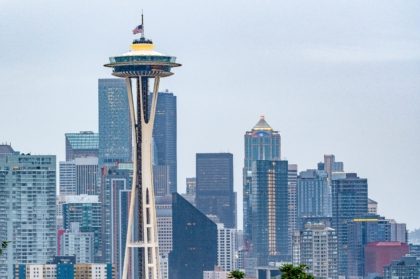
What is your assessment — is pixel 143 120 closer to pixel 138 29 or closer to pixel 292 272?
pixel 138 29

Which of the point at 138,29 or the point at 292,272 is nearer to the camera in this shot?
the point at 292,272

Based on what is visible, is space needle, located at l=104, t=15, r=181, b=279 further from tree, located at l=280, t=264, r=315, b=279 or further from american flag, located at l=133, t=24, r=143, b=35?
tree, located at l=280, t=264, r=315, b=279

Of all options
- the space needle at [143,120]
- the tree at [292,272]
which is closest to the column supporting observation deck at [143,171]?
the space needle at [143,120]

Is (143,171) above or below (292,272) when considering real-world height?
above

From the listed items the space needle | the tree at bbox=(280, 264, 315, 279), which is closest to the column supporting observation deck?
the space needle

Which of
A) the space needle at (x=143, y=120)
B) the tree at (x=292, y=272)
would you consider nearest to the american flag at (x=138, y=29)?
the space needle at (x=143, y=120)

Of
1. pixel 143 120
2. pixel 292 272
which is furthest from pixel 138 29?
pixel 292 272

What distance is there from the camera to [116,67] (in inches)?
5571

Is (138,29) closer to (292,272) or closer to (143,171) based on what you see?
(143,171)

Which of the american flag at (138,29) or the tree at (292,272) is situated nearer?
the tree at (292,272)

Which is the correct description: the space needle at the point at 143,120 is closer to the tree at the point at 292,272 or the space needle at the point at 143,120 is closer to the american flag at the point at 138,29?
the american flag at the point at 138,29

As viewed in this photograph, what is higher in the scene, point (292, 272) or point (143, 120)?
point (143, 120)

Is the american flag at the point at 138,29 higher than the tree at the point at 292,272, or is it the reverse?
the american flag at the point at 138,29

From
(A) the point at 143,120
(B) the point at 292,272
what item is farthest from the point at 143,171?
(B) the point at 292,272
